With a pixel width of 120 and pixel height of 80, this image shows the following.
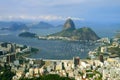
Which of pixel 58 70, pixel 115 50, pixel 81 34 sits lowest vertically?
pixel 58 70

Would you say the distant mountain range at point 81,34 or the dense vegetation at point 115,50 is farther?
the distant mountain range at point 81,34

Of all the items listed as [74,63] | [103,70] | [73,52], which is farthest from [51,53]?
[103,70]

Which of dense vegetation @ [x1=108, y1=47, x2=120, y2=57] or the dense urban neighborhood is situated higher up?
dense vegetation @ [x1=108, y1=47, x2=120, y2=57]

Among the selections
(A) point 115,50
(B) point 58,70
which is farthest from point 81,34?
(B) point 58,70

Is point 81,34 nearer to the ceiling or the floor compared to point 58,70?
nearer to the ceiling

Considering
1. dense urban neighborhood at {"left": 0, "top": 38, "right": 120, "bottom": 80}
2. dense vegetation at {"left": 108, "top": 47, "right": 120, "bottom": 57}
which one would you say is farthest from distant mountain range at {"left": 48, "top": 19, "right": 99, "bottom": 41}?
dense urban neighborhood at {"left": 0, "top": 38, "right": 120, "bottom": 80}

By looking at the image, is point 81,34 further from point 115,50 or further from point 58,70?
point 58,70

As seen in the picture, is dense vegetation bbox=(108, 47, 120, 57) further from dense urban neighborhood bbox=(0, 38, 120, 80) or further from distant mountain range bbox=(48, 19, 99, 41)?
distant mountain range bbox=(48, 19, 99, 41)

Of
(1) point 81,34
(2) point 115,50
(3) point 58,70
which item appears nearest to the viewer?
(3) point 58,70

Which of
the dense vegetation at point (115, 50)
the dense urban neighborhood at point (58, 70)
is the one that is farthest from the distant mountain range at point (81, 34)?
the dense urban neighborhood at point (58, 70)

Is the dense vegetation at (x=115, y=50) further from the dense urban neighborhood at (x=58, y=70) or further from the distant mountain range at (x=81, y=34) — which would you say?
the distant mountain range at (x=81, y=34)

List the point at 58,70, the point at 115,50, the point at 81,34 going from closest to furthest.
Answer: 1. the point at 58,70
2. the point at 115,50
3. the point at 81,34
